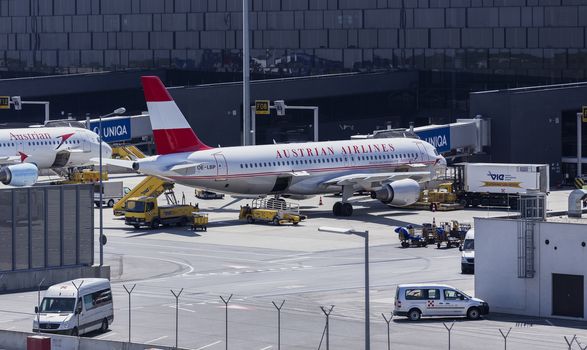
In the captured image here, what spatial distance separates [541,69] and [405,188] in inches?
1501

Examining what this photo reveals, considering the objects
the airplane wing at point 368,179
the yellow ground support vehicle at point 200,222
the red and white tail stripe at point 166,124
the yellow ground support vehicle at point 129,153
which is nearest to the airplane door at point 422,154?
the airplane wing at point 368,179

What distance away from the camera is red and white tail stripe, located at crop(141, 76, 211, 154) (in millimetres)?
91875

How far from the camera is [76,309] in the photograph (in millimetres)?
54594

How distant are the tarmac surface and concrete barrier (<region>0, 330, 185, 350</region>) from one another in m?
3.79

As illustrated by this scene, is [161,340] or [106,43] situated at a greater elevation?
[106,43]

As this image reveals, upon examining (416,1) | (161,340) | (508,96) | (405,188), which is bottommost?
(161,340)

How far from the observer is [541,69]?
12925 cm

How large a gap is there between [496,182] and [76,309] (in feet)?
159

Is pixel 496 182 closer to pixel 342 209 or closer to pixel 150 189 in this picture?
pixel 342 209

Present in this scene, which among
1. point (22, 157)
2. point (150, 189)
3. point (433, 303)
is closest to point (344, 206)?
point (150, 189)

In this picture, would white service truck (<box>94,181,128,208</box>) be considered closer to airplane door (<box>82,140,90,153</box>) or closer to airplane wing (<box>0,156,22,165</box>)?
airplane wing (<box>0,156,22,165</box>)

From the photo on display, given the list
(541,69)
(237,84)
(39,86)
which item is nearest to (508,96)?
(541,69)

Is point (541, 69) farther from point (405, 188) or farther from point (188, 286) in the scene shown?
point (188, 286)

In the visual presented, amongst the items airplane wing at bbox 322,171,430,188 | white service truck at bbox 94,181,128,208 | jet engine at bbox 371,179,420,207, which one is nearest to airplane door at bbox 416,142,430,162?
airplane wing at bbox 322,171,430,188
